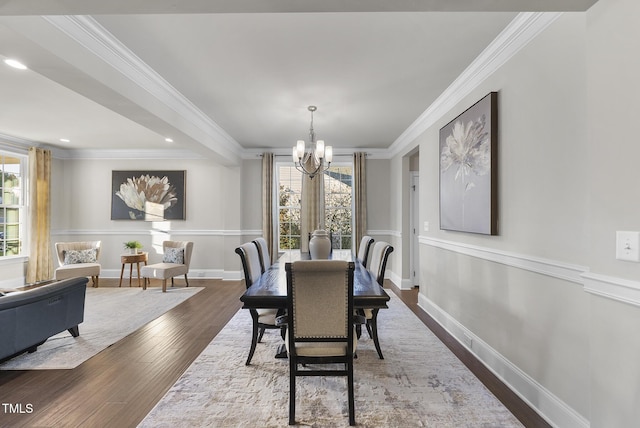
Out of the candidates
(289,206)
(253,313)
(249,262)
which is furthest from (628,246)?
(289,206)

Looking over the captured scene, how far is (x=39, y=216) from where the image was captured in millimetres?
5906

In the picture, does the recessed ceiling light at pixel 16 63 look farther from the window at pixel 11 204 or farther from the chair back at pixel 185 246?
the window at pixel 11 204

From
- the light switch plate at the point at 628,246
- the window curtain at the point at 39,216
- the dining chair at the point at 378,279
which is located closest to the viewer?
the light switch plate at the point at 628,246

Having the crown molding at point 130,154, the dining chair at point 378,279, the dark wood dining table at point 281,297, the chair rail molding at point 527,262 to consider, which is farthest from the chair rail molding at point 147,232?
the chair rail molding at point 527,262

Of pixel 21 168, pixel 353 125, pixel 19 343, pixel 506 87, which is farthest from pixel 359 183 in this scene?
pixel 21 168

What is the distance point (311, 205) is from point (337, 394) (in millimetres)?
4282

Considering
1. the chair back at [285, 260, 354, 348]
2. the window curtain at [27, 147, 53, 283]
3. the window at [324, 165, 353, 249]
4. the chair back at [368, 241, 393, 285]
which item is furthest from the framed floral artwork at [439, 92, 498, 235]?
the window curtain at [27, 147, 53, 283]

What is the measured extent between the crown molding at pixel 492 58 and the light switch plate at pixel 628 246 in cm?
143

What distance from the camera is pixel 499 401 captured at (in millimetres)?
2162

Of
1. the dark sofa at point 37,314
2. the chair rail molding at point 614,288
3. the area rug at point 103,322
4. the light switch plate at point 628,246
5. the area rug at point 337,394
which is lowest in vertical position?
the area rug at point 103,322

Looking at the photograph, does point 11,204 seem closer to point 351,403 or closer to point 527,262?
point 351,403

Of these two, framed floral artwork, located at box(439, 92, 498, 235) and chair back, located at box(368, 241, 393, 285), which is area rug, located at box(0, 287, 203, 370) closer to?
chair back, located at box(368, 241, 393, 285)

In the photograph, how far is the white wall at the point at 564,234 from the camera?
1279mm

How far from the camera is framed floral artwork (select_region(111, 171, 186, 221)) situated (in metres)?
6.54
